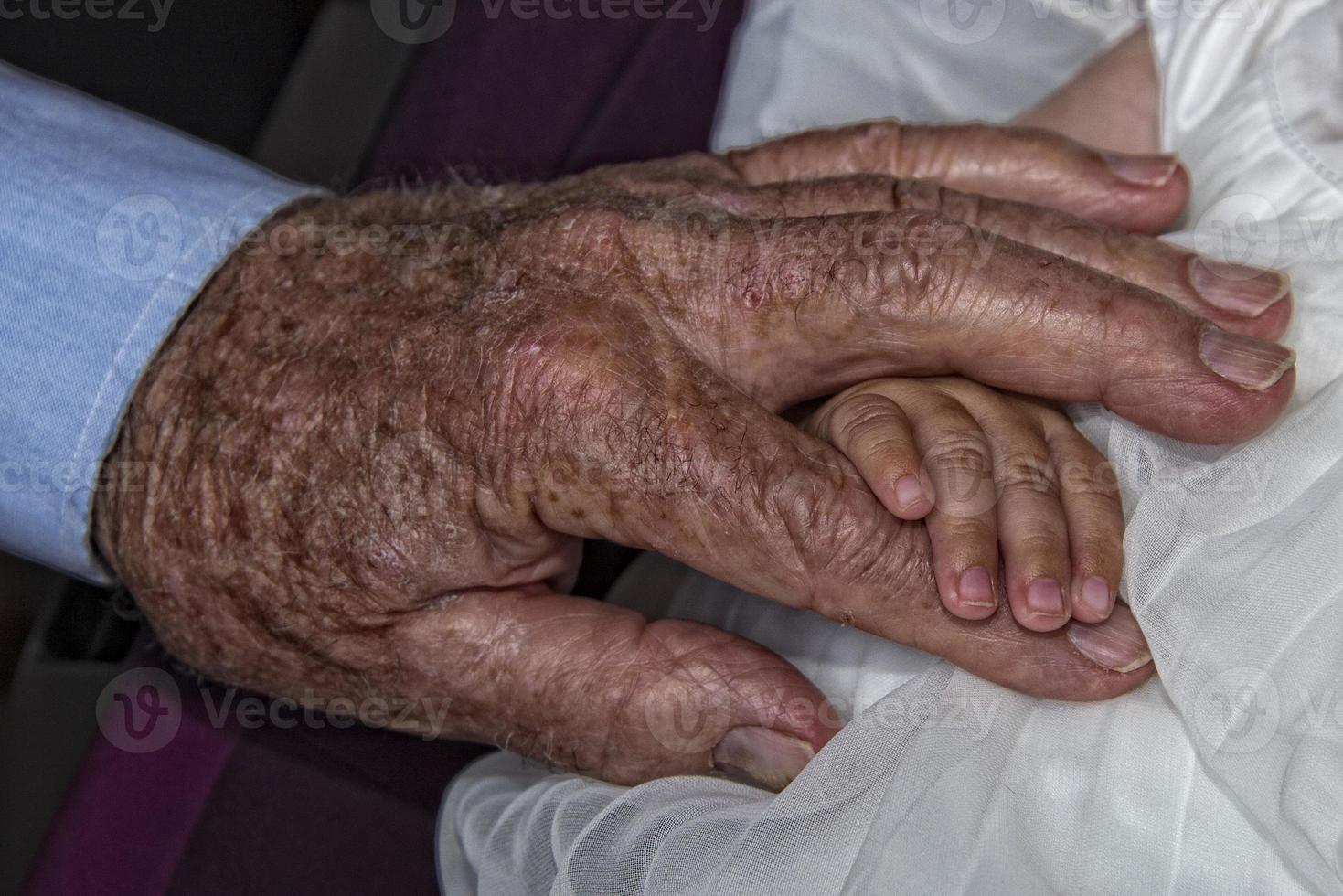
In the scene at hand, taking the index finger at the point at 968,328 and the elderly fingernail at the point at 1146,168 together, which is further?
the elderly fingernail at the point at 1146,168

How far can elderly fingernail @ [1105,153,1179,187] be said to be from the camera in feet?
3.03

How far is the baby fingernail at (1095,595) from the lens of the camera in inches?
27.3

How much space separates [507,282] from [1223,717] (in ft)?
1.77

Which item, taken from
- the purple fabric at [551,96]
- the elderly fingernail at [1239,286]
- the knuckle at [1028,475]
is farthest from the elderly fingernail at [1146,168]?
the purple fabric at [551,96]

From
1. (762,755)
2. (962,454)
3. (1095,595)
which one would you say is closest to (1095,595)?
(1095,595)

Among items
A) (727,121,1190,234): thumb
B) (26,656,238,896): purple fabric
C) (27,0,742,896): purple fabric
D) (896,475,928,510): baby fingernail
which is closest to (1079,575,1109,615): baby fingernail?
(896,475,928,510): baby fingernail

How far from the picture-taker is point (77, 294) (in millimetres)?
928

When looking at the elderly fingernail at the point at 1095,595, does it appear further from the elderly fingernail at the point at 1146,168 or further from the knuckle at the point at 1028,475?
the elderly fingernail at the point at 1146,168

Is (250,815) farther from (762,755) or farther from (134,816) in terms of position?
(762,755)

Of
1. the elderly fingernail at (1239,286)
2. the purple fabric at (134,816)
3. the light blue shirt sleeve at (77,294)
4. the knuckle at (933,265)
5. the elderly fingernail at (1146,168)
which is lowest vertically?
the purple fabric at (134,816)

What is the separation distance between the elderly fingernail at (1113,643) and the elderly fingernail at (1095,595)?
1 centimetres

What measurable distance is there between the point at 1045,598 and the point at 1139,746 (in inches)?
3.8

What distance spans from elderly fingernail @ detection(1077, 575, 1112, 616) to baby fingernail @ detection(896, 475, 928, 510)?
109 millimetres

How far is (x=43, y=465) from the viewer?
36.8 inches
